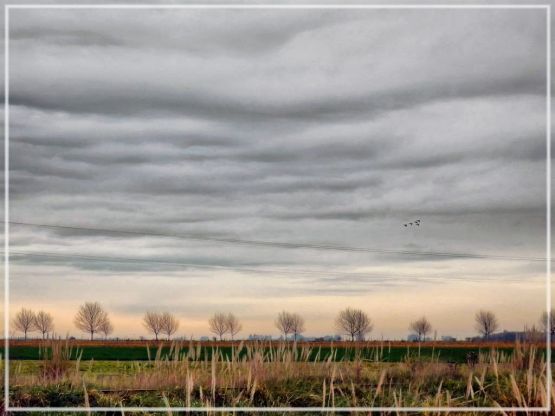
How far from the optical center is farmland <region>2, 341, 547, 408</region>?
8852 millimetres

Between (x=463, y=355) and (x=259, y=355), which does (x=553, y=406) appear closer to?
(x=463, y=355)

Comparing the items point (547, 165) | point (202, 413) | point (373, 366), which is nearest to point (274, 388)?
→ point (202, 413)

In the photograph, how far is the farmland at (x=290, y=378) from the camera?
29.0ft

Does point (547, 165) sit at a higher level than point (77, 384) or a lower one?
higher

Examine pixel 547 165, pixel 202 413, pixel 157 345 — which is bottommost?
pixel 202 413

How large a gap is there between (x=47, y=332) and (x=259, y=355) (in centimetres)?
343

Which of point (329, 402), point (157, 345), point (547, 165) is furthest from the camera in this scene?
point (157, 345)

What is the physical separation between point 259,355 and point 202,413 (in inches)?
63.6

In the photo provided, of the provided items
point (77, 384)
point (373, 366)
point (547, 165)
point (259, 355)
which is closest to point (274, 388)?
point (259, 355)

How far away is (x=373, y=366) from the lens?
10.6 meters

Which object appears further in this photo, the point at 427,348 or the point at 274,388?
the point at 427,348

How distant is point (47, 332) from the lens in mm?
10484

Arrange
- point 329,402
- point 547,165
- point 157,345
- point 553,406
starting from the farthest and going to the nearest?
point 157,345, point 547,165, point 329,402, point 553,406

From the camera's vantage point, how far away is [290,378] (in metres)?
9.56
